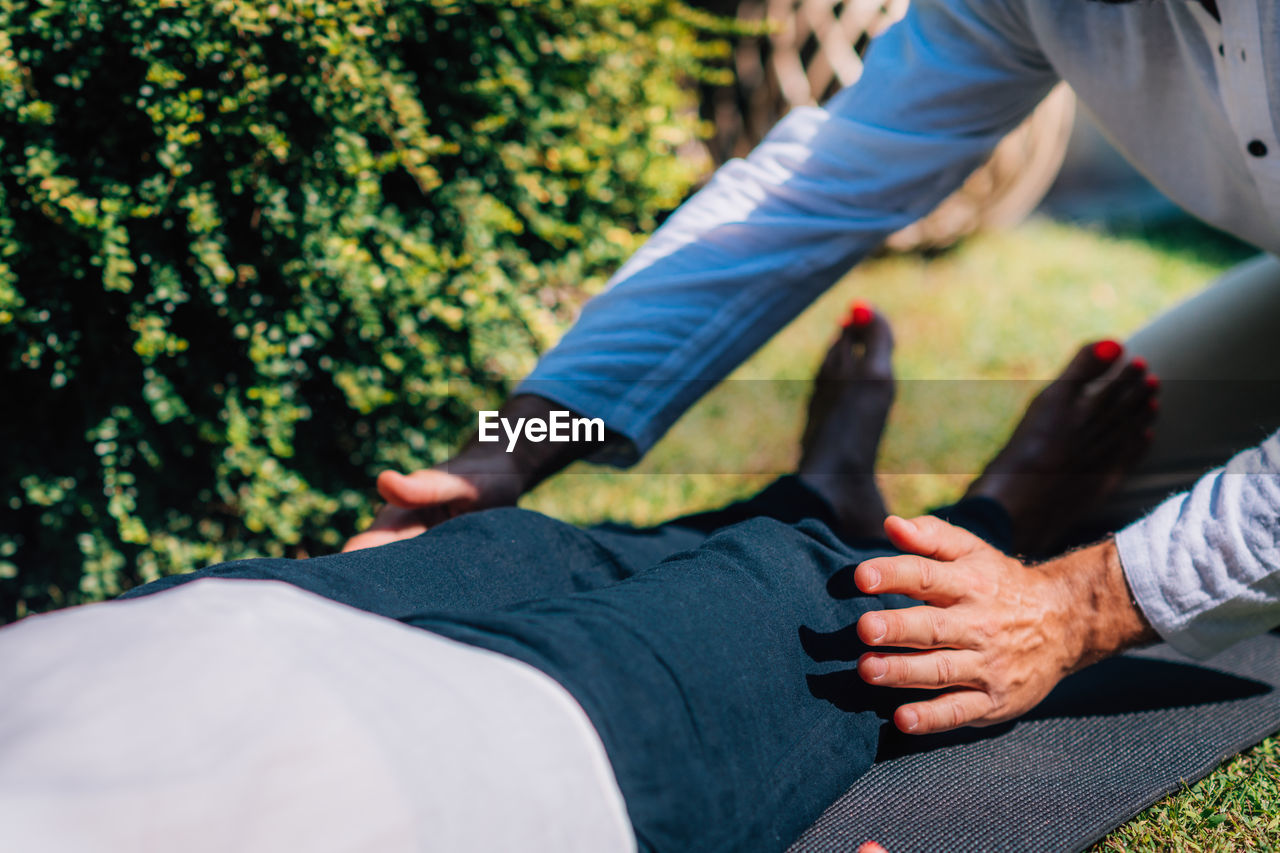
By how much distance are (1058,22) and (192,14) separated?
4.93 ft

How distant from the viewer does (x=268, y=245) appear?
180 centimetres

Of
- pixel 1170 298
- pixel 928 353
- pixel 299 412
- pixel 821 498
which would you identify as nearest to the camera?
pixel 821 498

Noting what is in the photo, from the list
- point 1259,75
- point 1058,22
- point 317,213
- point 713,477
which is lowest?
point 713,477

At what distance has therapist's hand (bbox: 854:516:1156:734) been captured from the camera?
1067 millimetres

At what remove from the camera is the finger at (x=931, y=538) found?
1.10m

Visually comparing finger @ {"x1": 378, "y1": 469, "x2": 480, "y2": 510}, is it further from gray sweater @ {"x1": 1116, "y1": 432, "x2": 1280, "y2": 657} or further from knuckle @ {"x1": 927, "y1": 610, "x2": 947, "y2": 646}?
gray sweater @ {"x1": 1116, "y1": 432, "x2": 1280, "y2": 657}

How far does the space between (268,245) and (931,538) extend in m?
1.43

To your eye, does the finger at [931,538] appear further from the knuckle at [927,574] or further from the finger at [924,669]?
the finger at [924,669]

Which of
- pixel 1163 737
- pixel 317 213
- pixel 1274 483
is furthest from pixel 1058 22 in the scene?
pixel 317 213

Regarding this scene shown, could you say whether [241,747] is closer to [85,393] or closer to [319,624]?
[319,624]

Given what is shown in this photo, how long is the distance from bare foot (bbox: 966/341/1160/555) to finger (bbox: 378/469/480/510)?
1.11m

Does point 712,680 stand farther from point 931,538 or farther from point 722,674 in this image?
point 931,538

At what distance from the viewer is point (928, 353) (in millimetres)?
3420

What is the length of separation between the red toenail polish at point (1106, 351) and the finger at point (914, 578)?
1.09 m
